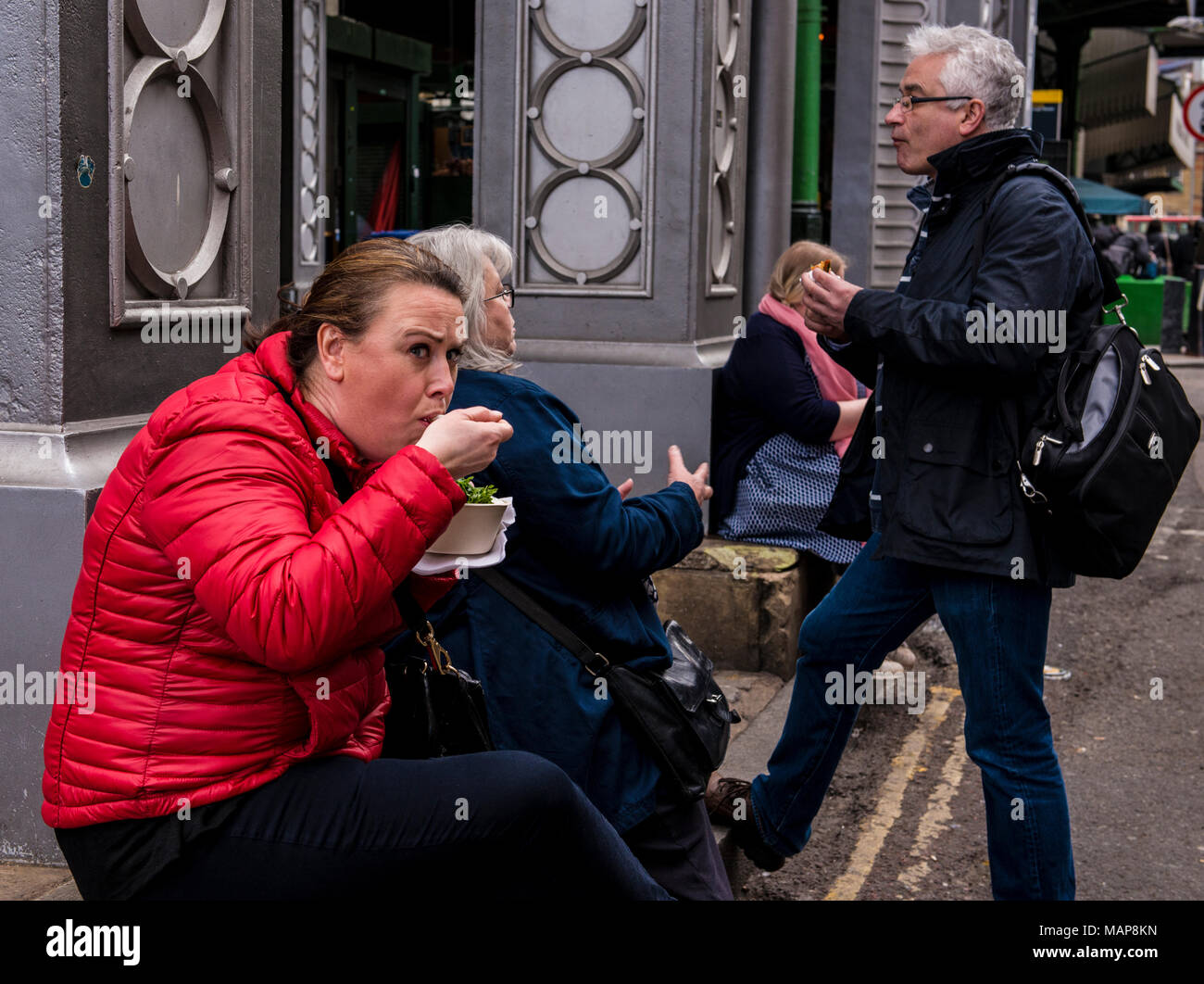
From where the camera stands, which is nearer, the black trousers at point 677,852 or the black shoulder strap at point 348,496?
the black shoulder strap at point 348,496

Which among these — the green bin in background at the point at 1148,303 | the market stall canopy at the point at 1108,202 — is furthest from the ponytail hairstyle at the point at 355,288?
the market stall canopy at the point at 1108,202

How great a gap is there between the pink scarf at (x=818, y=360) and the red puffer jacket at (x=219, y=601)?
3534mm

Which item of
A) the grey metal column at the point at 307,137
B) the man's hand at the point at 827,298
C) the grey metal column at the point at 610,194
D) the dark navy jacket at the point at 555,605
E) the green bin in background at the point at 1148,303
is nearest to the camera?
the dark navy jacket at the point at 555,605

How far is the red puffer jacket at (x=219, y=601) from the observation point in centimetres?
194

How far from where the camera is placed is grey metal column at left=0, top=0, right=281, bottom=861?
118 inches

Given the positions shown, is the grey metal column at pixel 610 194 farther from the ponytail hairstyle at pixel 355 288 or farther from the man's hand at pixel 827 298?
the ponytail hairstyle at pixel 355 288

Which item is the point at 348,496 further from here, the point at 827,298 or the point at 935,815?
the point at 935,815

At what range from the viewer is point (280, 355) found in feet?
7.48

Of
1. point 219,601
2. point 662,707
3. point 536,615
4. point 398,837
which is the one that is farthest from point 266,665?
point 662,707

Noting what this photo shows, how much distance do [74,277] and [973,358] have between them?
1909 millimetres

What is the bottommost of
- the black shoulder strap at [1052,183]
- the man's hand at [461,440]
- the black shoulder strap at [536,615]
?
the black shoulder strap at [536,615]

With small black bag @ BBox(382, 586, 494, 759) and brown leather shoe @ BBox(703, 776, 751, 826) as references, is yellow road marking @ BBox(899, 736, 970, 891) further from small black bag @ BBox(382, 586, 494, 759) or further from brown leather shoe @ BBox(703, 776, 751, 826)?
small black bag @ BBox(382, 586, 494, 759)

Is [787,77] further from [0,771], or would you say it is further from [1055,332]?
[0,771]
